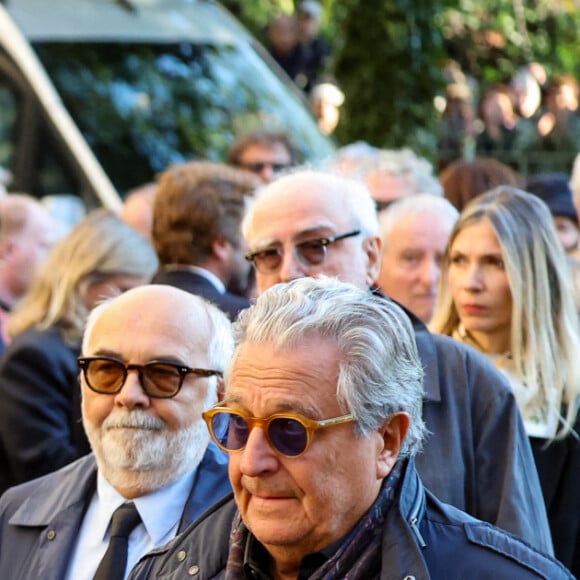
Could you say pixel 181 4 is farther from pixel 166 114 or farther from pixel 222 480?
pixel 222 480

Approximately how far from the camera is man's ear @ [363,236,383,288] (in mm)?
4641

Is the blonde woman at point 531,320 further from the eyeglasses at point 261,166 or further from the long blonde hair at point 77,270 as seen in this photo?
the eyeglasses at point 261,166

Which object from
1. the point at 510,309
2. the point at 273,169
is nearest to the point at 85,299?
the point at 510,309

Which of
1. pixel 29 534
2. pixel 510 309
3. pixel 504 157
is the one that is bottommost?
pixel 29 534

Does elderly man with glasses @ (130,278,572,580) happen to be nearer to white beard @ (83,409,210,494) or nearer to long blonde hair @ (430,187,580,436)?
white beard @ (83,409,210,494)

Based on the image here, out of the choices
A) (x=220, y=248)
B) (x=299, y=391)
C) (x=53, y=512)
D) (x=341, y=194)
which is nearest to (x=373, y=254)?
(x=341, y=194)

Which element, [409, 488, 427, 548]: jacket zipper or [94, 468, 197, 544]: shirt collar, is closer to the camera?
[409, 488, 427, 548]: jacket zipper

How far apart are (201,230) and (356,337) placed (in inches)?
122

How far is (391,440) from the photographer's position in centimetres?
313

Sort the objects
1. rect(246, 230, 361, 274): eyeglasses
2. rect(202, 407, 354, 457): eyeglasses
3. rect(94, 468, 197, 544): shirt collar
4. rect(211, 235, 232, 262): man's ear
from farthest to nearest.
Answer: rect(211, 235, 232, 262): man's ear
rect(246, 230, 361, 274): eyeglasses
rect(94, 468, 197, 544): shirt collar
rect(202, 407, 354, 457): eyeglasses

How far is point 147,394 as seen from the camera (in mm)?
4148

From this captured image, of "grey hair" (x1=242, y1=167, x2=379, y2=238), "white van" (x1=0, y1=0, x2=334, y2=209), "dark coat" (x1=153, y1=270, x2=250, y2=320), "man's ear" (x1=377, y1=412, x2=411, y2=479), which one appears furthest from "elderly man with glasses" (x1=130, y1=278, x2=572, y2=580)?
"white van" (x1=0, y1=0, x2=334, y2=209)

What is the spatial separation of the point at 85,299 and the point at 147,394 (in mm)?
2176

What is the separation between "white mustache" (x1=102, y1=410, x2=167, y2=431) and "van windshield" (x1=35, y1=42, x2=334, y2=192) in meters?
6.54
